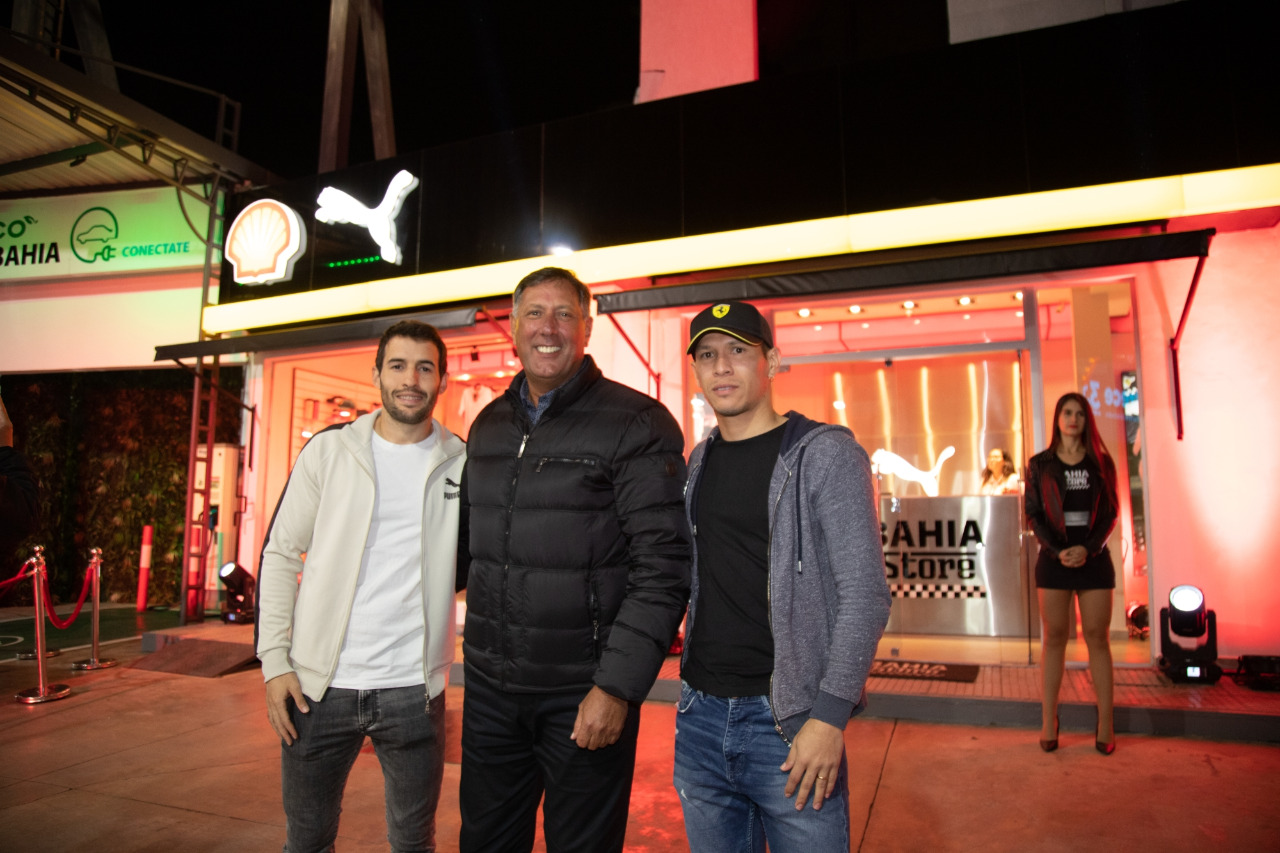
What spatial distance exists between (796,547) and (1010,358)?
25.2ft

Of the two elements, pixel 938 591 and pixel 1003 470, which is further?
pixel 1003 470

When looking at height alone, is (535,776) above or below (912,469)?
below

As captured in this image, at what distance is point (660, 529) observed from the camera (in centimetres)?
189

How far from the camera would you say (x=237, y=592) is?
843 cm

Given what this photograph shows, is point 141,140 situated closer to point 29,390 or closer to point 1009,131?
point 29,390

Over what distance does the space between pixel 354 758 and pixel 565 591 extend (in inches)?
36.1

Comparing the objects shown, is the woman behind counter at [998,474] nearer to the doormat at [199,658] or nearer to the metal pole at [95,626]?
the doormat at [199,658]

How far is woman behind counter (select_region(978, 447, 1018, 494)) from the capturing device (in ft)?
25.4

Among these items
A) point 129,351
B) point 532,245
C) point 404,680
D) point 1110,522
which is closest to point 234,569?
point 129,351

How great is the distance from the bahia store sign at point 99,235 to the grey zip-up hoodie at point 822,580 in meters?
10.4

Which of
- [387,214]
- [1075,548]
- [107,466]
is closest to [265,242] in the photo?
[387,214]

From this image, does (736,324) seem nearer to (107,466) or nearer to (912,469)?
(912,469)

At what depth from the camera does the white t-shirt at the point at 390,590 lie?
7.41ft

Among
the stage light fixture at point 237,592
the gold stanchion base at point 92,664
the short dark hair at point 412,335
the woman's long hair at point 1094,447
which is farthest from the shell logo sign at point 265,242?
the woman's long hair at point 1094,447
